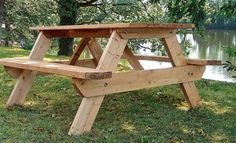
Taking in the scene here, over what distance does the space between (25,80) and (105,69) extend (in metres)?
1.34

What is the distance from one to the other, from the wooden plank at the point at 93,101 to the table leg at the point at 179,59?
0.71m

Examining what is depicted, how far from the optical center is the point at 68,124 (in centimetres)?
365

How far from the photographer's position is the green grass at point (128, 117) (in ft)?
10.9

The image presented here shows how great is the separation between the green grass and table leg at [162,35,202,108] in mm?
130

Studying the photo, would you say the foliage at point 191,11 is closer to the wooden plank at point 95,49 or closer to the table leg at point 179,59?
the table leg at point 179,59

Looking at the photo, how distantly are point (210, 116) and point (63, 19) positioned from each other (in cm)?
→ 889

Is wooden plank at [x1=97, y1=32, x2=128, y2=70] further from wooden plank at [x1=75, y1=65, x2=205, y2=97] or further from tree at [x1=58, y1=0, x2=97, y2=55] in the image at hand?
tree at [x1=58, y1=0, x2=97, y2=55]

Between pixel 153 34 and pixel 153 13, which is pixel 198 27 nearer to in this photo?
pixel 153 34

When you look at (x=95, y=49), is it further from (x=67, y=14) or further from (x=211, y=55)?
(x=211, y=55)

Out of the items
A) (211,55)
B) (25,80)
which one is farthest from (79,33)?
(211,55)

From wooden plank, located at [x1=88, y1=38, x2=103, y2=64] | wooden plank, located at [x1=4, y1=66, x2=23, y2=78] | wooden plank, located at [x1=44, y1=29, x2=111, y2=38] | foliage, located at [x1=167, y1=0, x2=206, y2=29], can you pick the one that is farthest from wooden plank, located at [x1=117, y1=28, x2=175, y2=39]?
wooden plank, located at [x1=4, y1=66, x2=23, y2=78]

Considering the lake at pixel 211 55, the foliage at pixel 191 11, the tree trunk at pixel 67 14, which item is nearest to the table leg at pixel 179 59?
the lake at pixel 211 55

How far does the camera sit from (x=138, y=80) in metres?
3.76

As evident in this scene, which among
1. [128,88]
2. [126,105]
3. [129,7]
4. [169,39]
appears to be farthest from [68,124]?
[129,7]
